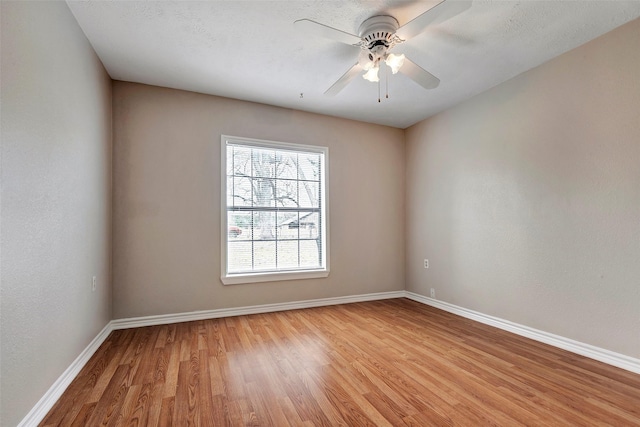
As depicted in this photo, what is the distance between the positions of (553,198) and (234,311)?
343 cm

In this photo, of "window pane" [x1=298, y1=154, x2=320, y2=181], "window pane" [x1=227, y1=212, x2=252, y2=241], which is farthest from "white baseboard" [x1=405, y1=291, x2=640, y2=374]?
"window pane" [x1=227, y1=212, x2=252, y2=241]

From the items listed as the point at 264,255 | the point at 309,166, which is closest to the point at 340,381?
the point at 264,255

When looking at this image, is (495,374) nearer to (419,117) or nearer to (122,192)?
(419,117)

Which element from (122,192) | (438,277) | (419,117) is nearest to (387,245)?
(438,277)

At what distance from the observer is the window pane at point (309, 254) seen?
396cm

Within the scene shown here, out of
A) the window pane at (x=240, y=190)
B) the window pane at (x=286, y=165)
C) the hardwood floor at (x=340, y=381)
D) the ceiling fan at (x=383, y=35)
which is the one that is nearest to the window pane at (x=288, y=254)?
the window pane at (x=240, y=190)

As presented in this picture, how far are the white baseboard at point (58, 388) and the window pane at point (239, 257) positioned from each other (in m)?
1.37

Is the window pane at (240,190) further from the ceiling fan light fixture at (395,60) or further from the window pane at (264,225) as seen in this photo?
the ceiling fan light fixture at (395,60)

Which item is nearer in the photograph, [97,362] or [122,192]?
[97,362]

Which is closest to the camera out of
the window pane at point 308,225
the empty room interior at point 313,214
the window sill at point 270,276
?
the empty room interior at point 313,214

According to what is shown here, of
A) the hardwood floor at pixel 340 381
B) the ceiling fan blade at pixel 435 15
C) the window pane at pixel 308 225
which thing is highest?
the ceiling fan blade at pixel 435 15

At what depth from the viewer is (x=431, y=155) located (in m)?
4.04

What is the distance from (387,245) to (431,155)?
1.41m

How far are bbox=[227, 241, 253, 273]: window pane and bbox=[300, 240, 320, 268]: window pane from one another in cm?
69
